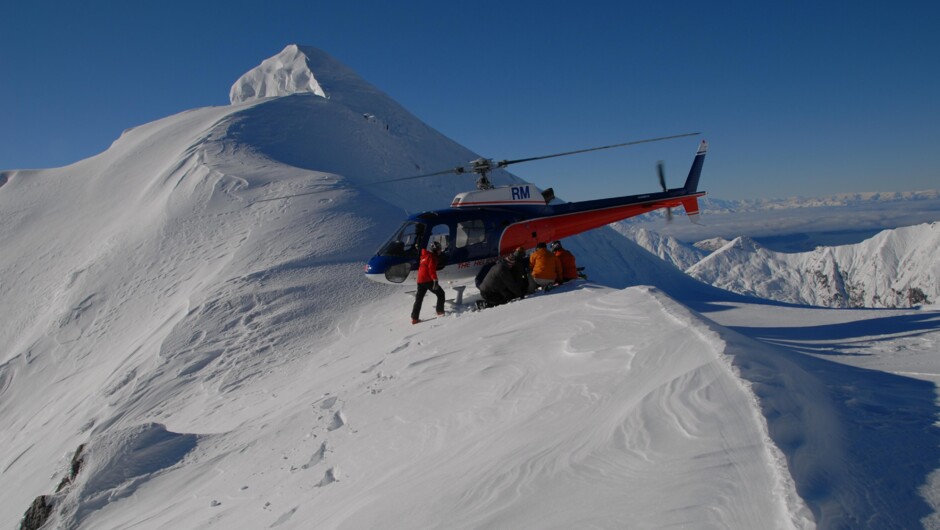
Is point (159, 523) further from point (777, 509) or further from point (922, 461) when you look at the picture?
point (922, 461)

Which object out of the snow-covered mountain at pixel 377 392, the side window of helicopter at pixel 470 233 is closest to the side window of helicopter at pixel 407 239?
the side window of helicopter at pixel 470 233

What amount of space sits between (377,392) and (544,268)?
5.02 m

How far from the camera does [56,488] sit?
7250 mm

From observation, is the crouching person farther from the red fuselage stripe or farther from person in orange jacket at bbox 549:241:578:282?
the red fuselage stripe

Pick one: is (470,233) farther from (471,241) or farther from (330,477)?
(330,477)

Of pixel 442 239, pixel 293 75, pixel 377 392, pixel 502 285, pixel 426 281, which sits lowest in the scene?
pixel 377 392

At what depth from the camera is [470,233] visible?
12.1m

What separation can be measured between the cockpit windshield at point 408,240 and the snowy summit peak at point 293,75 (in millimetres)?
30269

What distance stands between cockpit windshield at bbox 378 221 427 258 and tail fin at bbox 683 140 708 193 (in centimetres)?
914

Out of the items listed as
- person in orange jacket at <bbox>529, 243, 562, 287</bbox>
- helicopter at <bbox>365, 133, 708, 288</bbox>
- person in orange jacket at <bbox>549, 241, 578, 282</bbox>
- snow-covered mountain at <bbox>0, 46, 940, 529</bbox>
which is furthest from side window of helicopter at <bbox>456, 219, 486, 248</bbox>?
snow-covered mountain at <bbox>0, 46, 940, 529</bbox>

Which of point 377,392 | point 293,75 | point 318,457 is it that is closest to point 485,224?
point 377,392

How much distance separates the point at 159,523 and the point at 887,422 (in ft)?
24.5

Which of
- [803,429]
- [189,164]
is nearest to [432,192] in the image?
[189,164]

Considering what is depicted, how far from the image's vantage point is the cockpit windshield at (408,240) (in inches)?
449
